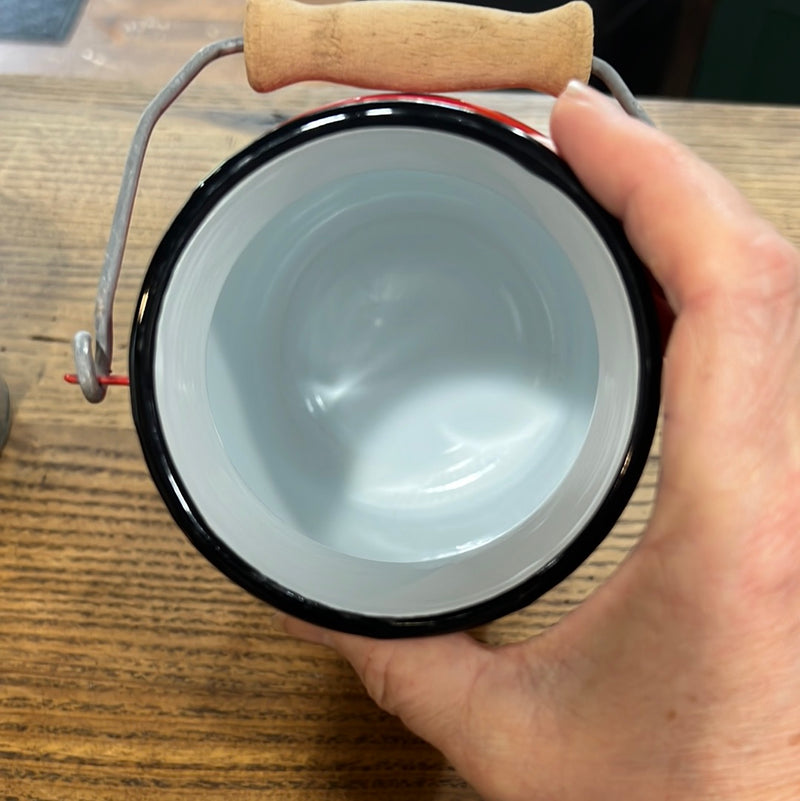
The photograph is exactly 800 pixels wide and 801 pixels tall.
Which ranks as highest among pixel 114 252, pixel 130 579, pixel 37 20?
pixel 114 252

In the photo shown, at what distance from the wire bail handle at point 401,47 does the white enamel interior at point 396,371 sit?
35 millimetres

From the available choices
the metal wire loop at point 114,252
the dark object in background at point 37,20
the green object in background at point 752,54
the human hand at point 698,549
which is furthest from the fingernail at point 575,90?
the dark object in background at point 37,20

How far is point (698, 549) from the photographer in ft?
1.10

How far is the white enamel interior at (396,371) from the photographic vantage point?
35 centimetres

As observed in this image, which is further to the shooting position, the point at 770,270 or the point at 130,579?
the point at 130,579

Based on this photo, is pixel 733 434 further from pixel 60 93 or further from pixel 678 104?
pixel 60 93

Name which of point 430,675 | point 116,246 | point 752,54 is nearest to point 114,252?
point 116,246

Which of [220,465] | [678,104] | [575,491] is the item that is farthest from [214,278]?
[678,104]

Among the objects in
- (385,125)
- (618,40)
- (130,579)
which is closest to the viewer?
(385,125)

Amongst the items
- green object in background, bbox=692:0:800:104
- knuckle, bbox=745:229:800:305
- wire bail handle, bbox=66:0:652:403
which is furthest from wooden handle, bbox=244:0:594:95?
green object in background, bbox=692:0:800:104

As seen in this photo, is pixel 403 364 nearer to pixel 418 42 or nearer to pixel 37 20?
pixel 418 42

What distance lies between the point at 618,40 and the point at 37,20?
2.31 feet

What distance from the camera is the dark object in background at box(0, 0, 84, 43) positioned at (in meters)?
0.99

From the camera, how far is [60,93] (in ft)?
2.04
